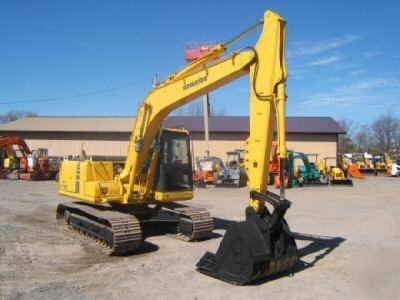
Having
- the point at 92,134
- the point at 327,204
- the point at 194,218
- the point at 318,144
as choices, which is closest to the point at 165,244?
the point at 194,218

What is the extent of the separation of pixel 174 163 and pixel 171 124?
35324mm

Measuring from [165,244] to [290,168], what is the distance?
18.3 meters

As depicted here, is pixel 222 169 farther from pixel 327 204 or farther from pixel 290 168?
pixel 327 204

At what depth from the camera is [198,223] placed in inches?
406

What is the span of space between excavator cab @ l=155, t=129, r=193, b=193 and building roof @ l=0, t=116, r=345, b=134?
30.1m

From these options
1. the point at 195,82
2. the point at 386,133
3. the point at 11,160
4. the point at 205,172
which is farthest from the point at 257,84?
the point at 386,133

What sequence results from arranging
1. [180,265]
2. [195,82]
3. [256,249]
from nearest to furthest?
[256,249] → [180,265] → [195,82]

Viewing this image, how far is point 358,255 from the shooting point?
26.6 feet

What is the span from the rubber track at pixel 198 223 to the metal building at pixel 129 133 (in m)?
30.6

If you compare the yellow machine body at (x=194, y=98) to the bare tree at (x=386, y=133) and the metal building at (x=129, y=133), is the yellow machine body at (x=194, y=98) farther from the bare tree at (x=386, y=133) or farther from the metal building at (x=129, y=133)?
the bare tree at (x=386, y=133)

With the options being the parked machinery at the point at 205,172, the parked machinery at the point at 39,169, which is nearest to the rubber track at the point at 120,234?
the parked machinery at the point at 205,172

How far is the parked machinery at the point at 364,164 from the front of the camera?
42.2 meters

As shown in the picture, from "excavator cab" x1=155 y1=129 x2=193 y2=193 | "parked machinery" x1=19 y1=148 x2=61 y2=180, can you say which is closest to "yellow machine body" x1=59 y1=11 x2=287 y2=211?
"excavator cab" x1=155 y1=129 x2=193 y2=193

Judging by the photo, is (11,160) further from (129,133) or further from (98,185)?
(98,185)
